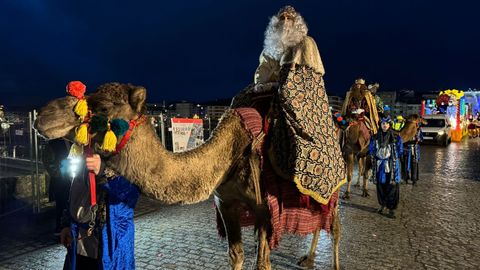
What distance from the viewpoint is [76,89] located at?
222cm

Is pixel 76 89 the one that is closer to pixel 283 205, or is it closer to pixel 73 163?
pixel 73 163

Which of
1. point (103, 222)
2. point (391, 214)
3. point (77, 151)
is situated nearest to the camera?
point (77, 151)

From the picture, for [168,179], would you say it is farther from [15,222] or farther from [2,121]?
[2,121]

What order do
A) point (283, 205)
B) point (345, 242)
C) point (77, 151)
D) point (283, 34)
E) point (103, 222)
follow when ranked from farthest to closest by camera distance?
point (345, 242) → point (283, 34) → point (283, 205) → point (103, 222) → point (77, 151)

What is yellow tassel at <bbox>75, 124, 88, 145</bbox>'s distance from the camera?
2.19 metres

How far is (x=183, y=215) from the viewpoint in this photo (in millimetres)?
7895

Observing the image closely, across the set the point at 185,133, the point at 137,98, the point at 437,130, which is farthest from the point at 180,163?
the point at 437,130

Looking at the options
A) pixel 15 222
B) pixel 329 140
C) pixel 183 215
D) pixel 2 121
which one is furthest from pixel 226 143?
pixel 2 121

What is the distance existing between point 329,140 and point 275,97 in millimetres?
720

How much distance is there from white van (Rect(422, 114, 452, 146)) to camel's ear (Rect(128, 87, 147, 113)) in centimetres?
2762

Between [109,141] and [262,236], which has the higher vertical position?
[109,141]

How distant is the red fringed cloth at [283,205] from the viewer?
11.4ft

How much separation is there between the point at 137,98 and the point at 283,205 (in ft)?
6.21

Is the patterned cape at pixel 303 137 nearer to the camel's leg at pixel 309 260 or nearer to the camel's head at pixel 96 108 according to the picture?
the camel's head at pixel 96 108
